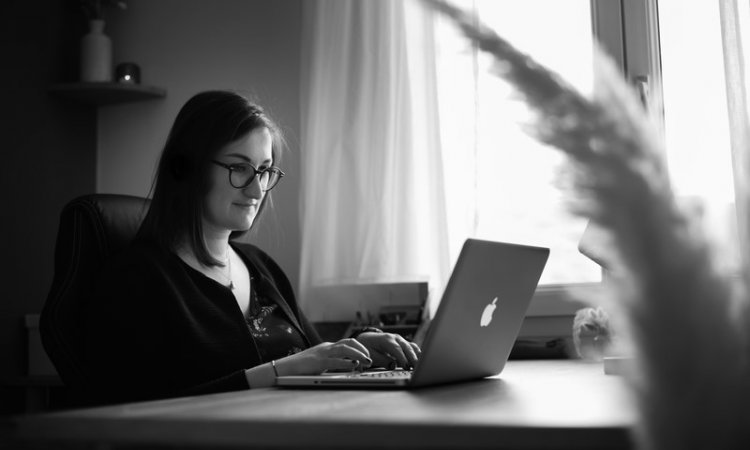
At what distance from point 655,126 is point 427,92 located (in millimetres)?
2506

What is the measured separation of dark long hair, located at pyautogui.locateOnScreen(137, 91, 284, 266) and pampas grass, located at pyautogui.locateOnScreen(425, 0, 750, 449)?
161 centimetres

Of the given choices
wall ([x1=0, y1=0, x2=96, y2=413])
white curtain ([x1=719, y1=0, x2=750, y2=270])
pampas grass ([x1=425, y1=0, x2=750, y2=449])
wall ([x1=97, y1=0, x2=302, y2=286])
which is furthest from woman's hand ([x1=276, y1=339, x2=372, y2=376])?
wall ([x1=0, y1=0, x2=96, y2=413])

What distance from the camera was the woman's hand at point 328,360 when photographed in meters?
1.42

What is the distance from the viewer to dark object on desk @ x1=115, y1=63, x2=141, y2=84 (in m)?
3.21

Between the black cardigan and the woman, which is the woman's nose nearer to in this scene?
the woman

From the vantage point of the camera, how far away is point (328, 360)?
56.6 inches

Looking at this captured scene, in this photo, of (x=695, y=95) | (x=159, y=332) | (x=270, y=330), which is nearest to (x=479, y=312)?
(x=159, y=332)

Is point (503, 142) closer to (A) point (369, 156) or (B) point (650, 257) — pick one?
(A) point (369, 156)

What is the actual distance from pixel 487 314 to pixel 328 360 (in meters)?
0.33

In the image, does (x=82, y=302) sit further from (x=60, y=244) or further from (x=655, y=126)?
(x=655, y=126)

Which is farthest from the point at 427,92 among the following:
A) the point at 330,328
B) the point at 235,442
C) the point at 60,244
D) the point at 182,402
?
the point at 235,442

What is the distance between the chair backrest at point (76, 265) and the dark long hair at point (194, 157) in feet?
0.29

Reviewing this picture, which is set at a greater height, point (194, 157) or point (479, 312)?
point (194, 157)

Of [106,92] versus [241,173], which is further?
[106,92]
